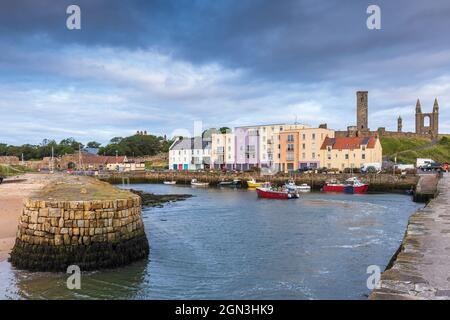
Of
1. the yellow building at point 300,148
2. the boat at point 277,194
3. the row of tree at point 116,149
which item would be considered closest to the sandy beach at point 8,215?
the boat at point 277,194

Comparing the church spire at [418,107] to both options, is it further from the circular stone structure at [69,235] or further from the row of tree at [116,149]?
the circular stone structure at [69,235]

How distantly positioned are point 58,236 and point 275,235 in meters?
14.5

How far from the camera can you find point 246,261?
20406mm

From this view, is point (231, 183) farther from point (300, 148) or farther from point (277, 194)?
point (277, 194)

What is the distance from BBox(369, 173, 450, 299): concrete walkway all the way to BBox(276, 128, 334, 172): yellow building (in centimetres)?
7303

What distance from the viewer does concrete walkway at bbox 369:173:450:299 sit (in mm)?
9031

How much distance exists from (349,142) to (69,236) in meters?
76.3

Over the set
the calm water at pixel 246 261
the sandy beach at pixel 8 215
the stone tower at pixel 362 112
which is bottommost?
the calm water at pixel 246 261

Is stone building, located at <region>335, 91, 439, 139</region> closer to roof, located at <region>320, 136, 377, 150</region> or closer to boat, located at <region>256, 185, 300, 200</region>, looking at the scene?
roof, located at <region>320, 136, 377, 150</region>

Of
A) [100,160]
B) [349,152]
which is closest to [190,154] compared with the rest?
[100,160]

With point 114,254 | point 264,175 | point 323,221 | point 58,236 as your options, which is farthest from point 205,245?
point 264,175

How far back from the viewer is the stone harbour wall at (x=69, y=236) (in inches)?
681

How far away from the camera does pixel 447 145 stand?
12188 centimetres

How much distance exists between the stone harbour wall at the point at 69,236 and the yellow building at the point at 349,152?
73.1 m
